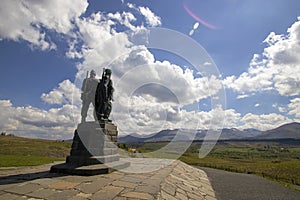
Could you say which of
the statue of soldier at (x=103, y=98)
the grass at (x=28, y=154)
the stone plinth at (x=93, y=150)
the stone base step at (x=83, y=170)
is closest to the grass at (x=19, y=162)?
the grass at (x=28, y=154)

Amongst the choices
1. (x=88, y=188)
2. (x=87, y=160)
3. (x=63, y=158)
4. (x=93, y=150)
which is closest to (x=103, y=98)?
(x=93, y=150)

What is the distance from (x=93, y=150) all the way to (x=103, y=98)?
2.63 meters

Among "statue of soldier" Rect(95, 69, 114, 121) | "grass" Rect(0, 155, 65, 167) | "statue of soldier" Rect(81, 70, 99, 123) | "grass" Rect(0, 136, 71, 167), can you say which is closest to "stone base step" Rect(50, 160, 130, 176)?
"statue of soldier" Rect(95, 69, 114, 121)

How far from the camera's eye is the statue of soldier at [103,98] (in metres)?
9.75

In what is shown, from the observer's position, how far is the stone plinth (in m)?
7.90

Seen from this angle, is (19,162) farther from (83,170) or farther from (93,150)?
(83,170)

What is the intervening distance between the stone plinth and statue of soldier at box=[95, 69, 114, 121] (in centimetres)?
56

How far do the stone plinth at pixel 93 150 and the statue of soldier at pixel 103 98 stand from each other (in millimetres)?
558

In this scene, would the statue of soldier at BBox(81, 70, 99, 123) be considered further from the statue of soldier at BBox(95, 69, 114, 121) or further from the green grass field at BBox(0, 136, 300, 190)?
the green grass field at BBox(0, 136, 300, 190)

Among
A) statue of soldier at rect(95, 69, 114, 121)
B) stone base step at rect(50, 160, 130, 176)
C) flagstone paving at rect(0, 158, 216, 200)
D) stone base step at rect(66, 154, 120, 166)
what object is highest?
statue of soldier at rect(95, 69, 114, 121)

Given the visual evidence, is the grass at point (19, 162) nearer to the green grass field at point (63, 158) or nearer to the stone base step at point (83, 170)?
the green grass field at point (63, 158)

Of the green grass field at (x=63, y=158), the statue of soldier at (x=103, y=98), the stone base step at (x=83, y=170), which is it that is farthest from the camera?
the green grass field at (x=63, y=158)

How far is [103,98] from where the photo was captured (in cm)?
991

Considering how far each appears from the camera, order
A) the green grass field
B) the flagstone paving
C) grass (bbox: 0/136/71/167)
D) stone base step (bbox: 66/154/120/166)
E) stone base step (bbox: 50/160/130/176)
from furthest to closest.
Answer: the green grass field
grass (bbox: 0/136/71/167)
stone base step (bbox: 66/154/120/166)
stone base step (bbox: 50/160/130/176)
the flagstone paving
